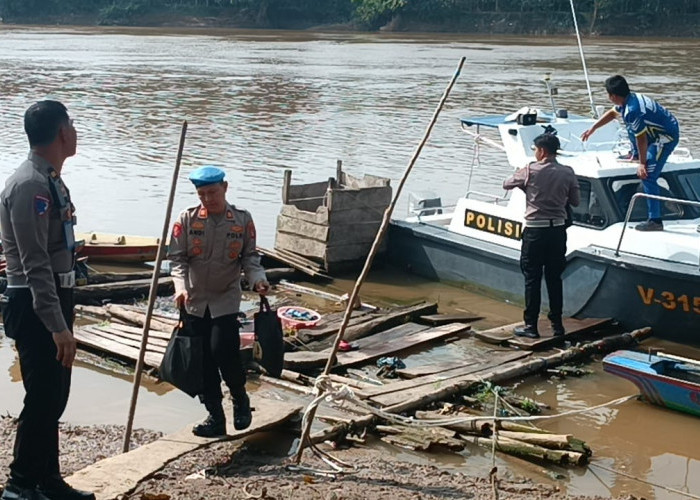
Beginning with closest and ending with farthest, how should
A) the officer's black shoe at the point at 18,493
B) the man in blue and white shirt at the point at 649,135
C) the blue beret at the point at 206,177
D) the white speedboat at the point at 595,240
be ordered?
the officer's black shoe at the point at 18,493 → the blue beret at the point at 206,177 → the white speedboat at the point at 595,240 → the man in blue and white shirt at the point at 649,135

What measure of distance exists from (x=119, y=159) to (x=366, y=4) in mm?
59753

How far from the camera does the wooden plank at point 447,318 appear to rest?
1102 cm

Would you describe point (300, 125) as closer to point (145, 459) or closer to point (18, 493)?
point (145, 459)

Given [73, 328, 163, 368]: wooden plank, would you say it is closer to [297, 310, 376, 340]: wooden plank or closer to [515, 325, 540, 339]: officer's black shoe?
[297, 310, 376, 340]: wooden plank

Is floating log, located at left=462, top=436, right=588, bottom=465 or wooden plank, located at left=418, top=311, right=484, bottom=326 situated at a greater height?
floating log, located at left=462, top=436, right=588, bottom=465

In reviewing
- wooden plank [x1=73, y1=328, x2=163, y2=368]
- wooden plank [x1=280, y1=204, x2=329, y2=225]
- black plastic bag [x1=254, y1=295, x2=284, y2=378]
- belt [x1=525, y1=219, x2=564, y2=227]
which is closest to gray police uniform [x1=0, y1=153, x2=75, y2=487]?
black plastic bag [x1=254, y1=295, x2=284, y2=378]

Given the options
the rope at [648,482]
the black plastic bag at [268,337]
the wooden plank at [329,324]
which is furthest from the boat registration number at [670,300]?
the black plastic bag at [268,337]

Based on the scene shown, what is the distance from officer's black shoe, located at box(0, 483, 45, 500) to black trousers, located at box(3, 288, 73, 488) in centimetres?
3

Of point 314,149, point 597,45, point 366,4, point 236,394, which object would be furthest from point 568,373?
point 366,4

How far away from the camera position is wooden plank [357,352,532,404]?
8.19 m

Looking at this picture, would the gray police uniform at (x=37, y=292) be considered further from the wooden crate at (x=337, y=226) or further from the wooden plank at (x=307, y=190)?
the wooden plank at (x=307, y=190)

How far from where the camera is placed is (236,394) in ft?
22.0

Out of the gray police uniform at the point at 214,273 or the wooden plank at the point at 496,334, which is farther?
the wooden plank at the point at 496,334

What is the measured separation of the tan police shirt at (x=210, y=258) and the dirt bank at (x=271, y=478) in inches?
38.4
